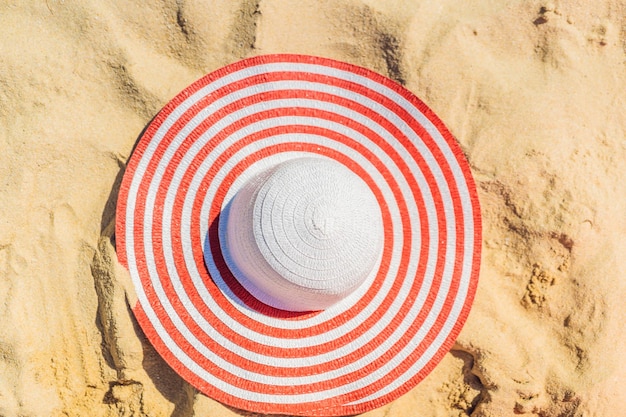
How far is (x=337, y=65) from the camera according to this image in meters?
6.74

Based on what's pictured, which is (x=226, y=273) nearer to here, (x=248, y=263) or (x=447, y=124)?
(x=248, y=263)

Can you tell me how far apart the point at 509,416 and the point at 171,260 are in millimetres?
3912

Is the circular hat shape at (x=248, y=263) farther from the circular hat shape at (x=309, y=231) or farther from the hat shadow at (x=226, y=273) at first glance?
the circular hat shape at (x=309, y=231)

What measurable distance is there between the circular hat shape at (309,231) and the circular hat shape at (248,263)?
0.18 m

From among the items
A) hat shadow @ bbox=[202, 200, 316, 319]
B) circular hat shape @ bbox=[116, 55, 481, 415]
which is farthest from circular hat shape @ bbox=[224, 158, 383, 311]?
hat shadow @ bbox=[202, 200, 316, 319]

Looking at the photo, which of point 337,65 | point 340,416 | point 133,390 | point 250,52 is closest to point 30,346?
point 133,390

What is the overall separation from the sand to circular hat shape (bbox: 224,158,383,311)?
4.90ft

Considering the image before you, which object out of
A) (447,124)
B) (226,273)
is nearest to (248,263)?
(226,273)

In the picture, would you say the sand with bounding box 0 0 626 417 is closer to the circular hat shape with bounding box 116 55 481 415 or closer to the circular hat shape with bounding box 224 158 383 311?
the circular hat shape with bounding box 116 55 481 415

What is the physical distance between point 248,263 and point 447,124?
2.65 meters

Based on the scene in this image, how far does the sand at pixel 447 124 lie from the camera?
6.56 metres

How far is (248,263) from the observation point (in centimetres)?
606

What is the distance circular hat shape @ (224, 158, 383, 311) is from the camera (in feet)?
18.2

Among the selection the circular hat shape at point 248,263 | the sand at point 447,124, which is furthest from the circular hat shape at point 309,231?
the sand at point 447,124
